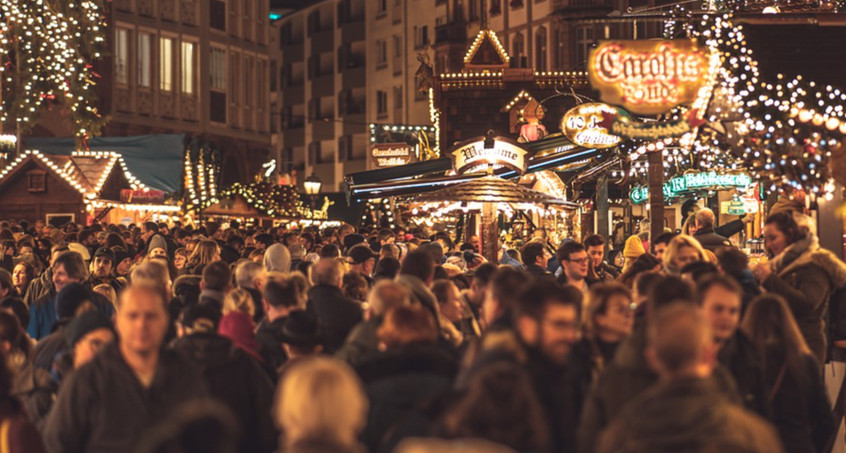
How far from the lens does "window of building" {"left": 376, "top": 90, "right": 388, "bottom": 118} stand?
259 feet

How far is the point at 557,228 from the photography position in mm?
33000

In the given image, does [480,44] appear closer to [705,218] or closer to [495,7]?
[495,7]

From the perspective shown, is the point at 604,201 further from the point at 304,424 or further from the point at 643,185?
the point at 304,424

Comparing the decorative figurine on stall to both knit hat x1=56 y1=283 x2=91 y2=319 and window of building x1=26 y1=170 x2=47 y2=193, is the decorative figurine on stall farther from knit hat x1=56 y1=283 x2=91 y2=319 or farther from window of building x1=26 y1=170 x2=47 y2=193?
knit hat x1=56 y1=283 x2=91 y2=319

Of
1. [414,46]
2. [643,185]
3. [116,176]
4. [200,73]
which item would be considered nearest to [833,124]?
[643,185]

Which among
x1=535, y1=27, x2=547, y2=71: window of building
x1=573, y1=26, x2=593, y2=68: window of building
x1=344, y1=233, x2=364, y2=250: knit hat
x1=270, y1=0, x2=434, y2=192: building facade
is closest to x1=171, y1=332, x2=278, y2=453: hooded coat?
x1=344, y1=233, x2=364, y2=250: knit hat

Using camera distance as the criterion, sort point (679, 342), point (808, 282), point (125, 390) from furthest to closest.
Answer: point (808, 282) < point (125, 390) < point (679, 342)

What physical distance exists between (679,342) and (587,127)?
1461 centimetres

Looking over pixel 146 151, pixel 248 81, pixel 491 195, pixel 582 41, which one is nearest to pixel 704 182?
pixel 491 195

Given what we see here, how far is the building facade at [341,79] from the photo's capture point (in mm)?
75375

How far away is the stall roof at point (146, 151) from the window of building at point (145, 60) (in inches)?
407

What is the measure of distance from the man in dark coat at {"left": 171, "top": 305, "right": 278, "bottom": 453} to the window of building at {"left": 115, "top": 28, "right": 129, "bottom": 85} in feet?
144

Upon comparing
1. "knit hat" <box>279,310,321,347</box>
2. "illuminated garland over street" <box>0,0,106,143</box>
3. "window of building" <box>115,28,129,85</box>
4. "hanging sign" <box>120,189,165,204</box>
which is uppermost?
"window of building" <box>115,28,129,85</box>

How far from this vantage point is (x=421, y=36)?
73.4 m
